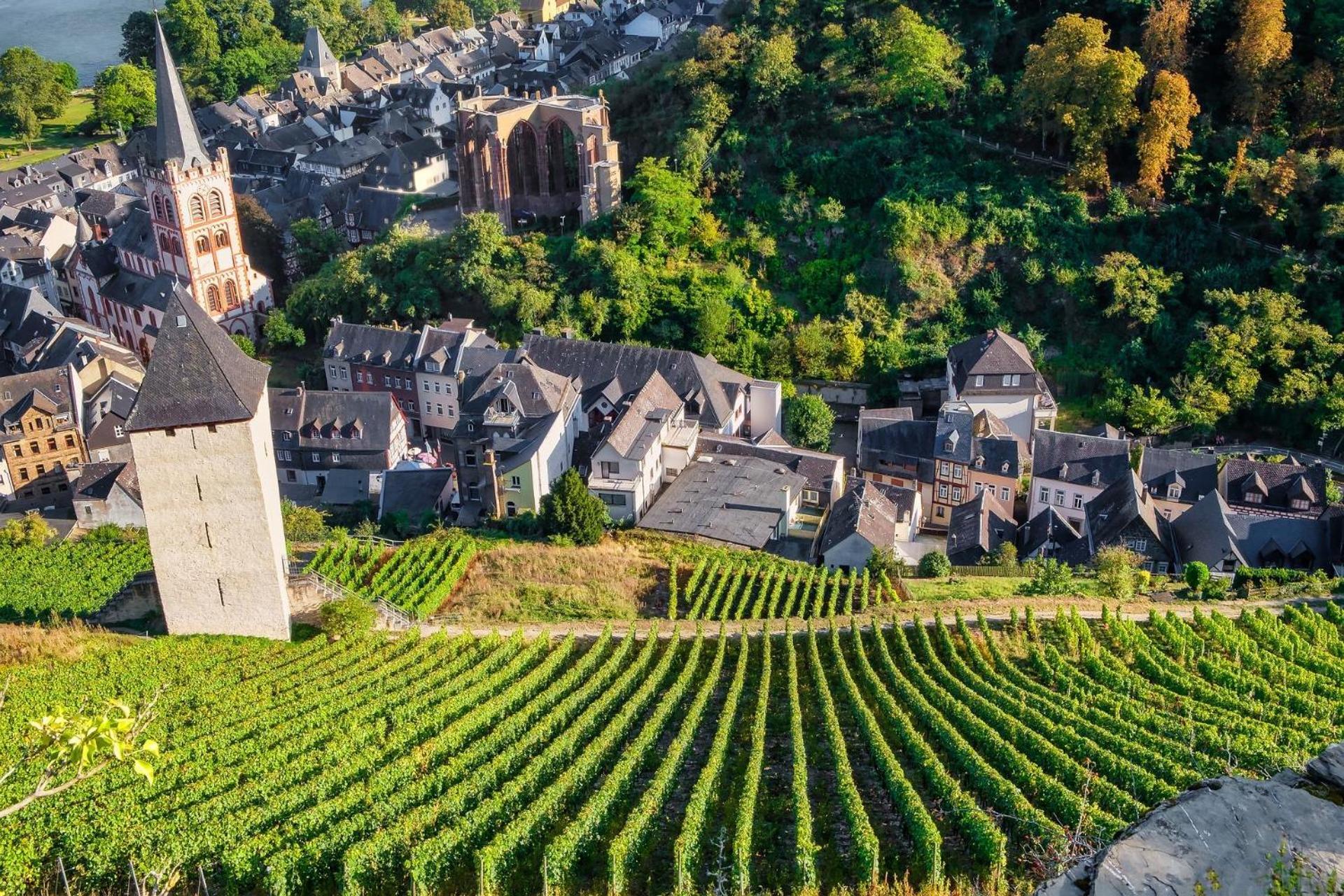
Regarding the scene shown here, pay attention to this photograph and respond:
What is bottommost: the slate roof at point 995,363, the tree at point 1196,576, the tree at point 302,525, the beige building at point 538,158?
the tree at point 1196,576

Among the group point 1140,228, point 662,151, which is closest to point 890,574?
point 1140,228

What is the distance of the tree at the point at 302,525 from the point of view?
44.0 meters

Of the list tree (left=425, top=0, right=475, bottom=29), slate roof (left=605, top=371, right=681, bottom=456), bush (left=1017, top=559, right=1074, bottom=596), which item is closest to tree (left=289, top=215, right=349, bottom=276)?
slate roof (left=605, top=371, right=681, bottom=456)

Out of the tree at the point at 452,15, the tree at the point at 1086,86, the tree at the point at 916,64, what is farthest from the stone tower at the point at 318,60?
the tree at the point at 1086,86

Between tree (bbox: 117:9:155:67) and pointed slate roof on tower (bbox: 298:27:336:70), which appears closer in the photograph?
pointed slate roof on tower (bbox: 298:27:336:70)

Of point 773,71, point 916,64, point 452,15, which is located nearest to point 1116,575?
point 916,64

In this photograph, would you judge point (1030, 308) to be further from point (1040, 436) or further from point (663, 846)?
point (663, 846)

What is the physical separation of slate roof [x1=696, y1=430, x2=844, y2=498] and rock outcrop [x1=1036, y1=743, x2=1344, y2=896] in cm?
3839

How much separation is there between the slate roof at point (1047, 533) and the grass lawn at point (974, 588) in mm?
4874

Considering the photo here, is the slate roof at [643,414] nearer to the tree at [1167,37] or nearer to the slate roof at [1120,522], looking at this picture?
the slate roof at [1120,522]

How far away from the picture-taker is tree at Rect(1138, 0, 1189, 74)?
60.4m

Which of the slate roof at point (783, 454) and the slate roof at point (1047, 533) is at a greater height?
the slate roof at point (783, 454)

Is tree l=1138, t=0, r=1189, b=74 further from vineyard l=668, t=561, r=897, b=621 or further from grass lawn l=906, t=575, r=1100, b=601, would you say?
vineyard l=668, t=561, r=897, b=621

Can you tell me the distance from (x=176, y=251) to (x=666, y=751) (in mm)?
57303
